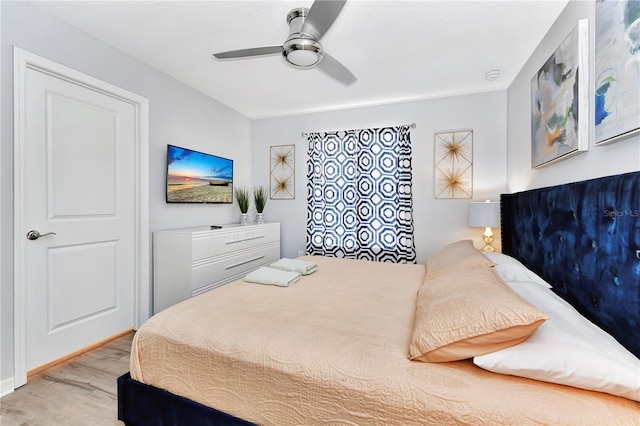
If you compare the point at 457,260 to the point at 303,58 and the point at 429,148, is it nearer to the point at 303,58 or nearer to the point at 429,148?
the point at 303,58

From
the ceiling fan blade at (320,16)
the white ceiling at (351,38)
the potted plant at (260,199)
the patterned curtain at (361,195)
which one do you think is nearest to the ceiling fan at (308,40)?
the ceiling fan blade at (320,16)

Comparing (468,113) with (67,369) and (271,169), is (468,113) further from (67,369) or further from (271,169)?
(67,369)

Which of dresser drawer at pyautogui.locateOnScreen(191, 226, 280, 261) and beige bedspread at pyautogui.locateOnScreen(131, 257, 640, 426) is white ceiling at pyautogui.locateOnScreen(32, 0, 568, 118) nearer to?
dresser drawer at pyautogui.locateOnScreen(191, 226, 280, 261)

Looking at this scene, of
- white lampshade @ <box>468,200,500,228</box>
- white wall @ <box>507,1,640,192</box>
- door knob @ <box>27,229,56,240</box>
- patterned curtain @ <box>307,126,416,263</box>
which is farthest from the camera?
patterned curtain @ <box>307,126,416,263</box>

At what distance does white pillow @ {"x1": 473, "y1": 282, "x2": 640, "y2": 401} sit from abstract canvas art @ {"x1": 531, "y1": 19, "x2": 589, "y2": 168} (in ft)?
3.53

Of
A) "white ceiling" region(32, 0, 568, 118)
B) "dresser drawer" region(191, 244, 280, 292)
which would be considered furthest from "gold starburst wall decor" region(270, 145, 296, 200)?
"white ceiling" region(32, 0, 568, 118)

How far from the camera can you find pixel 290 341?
120 cm

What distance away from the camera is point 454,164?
3.45 metres

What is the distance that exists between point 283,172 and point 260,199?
54cm

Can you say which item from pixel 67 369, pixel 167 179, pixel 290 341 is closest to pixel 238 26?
pixel 167 179

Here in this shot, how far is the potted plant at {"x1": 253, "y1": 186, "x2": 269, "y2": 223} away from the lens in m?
4.13

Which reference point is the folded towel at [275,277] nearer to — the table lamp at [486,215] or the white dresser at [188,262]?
the white dresser at [188,262]

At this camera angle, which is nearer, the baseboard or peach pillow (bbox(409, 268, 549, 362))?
peach pillow (bbox(409, 268, 549, 362))

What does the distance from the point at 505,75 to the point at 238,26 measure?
103 inches
